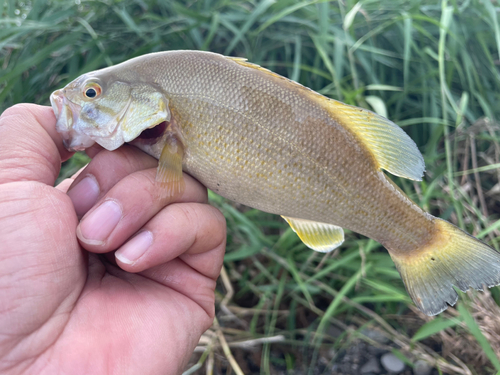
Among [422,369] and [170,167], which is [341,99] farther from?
[422,369]

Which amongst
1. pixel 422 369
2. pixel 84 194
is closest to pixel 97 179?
pixel 84 194

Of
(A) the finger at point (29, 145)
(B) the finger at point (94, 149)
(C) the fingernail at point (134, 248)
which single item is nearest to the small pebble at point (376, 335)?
(C) the fingernail at point (134, 248)

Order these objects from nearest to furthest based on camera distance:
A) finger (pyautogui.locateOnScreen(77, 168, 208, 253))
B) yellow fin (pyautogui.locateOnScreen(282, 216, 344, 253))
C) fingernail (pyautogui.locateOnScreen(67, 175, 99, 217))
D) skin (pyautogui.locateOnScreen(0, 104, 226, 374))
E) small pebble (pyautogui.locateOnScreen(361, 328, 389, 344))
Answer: skin (pyautogui.locateOnScreen(0, 104, 226, 374)) → finger (pyautogui.locateOnScreen(77, 168, 208, 253)) → fingernail (pyautogui.locateOnScreen(67, 175, 99, 217)) → yellow fin (pyautogui.locateOnScreen(282, 216, 344, 253)) → small pebble (pyautogui.locateOnScreen(361, 328, 389, 344))

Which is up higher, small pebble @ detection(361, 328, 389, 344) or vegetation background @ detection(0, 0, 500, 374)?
vegetation background @ detection(0, 0, 500, 374)

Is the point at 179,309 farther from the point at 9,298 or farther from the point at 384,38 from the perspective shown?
the point at 384,38

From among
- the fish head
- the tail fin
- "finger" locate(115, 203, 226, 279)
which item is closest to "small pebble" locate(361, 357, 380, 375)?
the tail fin

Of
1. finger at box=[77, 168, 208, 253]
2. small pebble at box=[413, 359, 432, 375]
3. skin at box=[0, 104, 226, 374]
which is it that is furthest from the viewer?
small pebble at box=[413, 359, 432, 375]

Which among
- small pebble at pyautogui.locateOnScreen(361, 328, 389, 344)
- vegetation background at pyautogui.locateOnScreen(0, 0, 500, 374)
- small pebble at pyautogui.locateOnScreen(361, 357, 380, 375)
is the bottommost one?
small pebble at pyautogui.locateOnScreen(361, 357, 380, 375)

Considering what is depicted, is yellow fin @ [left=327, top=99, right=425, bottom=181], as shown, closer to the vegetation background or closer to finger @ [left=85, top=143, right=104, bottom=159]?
the vegetation background
